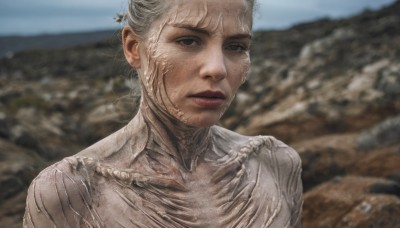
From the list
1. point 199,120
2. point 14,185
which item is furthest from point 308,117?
point 199,120

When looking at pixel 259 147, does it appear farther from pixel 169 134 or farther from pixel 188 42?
pixel 188 42

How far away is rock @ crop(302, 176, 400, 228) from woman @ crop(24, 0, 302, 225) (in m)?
2.75

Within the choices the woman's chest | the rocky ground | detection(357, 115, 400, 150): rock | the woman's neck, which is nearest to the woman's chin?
the woman's neck

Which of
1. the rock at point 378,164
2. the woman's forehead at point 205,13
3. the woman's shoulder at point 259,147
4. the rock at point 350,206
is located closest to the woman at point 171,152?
the woman's forehead at point 205,13

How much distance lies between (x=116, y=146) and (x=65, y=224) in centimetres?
46

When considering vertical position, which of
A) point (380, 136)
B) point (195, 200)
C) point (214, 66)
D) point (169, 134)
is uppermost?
point (214, 66)

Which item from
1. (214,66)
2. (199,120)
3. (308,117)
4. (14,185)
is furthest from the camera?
(308,117)

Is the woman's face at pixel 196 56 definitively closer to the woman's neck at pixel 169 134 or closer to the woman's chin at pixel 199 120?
the woman's chin at pixel 199 120

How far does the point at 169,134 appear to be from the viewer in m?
2.97

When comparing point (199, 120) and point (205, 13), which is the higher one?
point (205, 13)

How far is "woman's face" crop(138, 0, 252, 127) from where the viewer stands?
2.70m

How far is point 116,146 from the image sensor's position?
9.76ft

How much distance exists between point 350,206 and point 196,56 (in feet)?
12.2

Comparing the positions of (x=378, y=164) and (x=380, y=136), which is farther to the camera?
(x=380, y=136)
